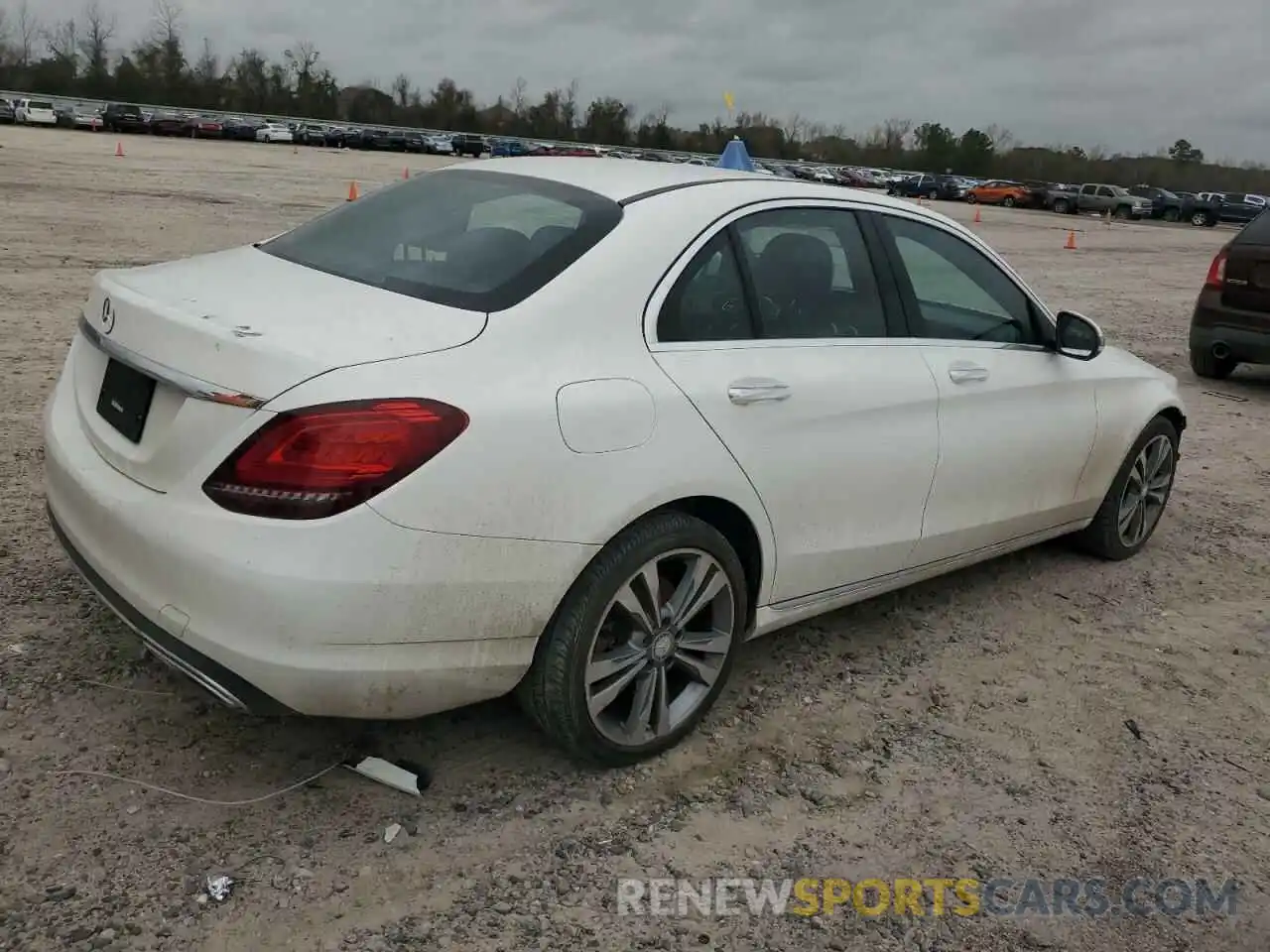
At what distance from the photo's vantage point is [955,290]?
4.23 metres

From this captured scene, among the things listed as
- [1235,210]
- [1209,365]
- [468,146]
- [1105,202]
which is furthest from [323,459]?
[468,146]

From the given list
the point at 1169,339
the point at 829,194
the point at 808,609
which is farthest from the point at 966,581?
the point at 1169,339

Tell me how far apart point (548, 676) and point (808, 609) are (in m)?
1.09

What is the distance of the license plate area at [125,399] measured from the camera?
9.03ft

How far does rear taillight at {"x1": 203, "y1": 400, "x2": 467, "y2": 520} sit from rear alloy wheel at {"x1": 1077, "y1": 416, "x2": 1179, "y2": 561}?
3.66 meters

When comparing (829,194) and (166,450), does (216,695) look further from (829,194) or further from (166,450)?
(829,194)

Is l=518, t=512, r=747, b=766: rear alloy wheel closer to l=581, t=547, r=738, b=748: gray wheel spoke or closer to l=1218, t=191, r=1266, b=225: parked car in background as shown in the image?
l=581, t=547, r=738, b=748: gray wheel spoke

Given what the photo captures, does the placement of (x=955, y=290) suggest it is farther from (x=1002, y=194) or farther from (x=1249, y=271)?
(x=1002, y=194)

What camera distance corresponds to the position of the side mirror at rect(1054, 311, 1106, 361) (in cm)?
446

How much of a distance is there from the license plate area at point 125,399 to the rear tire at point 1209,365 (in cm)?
944

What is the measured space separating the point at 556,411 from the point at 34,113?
6800 cm

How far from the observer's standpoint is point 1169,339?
12.6 meters

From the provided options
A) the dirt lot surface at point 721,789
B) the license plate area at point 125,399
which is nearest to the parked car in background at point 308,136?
the dirt lot surface at point 721,789

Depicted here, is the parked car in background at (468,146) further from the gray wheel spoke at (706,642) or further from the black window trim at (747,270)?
the gray wheel spoke at (706,642)
